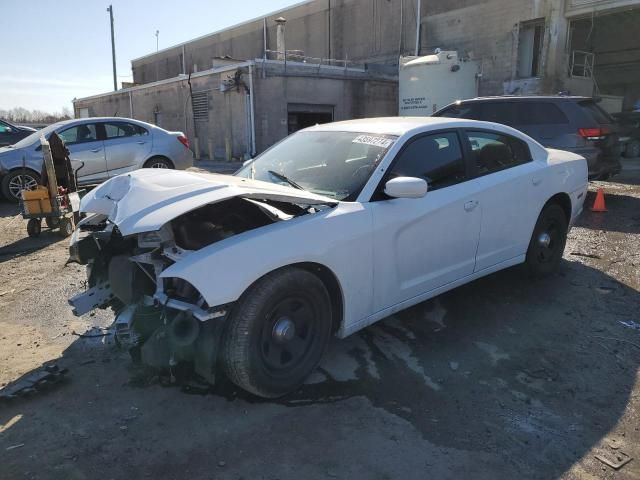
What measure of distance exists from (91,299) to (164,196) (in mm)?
888

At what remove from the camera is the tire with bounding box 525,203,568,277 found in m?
4.65

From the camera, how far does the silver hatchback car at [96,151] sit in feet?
30.0

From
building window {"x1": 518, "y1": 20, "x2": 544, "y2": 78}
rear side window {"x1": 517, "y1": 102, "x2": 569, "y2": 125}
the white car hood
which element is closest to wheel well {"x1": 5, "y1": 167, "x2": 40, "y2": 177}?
the white car hood

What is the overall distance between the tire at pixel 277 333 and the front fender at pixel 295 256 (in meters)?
0.11

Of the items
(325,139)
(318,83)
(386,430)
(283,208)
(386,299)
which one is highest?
(318,83)

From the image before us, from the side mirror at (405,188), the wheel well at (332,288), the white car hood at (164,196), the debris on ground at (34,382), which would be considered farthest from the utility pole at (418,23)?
the debris on ground at (34,382)

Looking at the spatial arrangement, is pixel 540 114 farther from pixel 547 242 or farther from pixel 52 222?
pixel 52 222

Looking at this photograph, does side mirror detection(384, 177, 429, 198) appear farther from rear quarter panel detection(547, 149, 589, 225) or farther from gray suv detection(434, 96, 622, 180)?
gray suv detection(434, 96, 622, 180)

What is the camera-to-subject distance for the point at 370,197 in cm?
323

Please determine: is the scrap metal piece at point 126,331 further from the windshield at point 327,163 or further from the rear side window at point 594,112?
the rear side window at point 594,112

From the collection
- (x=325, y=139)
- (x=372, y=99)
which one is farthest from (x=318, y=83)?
(x=325, y=139)

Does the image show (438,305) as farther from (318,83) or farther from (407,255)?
(318,83)

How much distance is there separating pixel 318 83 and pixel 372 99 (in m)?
2.70

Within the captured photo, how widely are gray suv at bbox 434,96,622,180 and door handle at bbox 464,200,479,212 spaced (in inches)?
208
